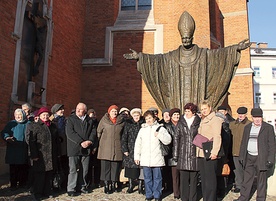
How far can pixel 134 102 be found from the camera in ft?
38.5

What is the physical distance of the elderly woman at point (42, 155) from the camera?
4484 millimetres

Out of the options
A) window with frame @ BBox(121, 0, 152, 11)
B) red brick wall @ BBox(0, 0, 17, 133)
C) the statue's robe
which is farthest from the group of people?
window with frame @ BBox(121, 0, 152, 11)

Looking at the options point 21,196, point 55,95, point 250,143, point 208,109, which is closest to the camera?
point 208,109

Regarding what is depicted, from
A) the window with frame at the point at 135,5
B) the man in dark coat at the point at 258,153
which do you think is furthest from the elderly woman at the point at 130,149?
the window with frame at the point at 135,5

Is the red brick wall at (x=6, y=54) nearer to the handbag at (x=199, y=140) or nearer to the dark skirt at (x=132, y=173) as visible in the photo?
the dark skirt at (x=132, y=173)

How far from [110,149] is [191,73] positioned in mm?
1946

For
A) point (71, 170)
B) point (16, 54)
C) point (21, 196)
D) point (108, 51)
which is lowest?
point (21, 196)

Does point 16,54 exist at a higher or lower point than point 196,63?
higher

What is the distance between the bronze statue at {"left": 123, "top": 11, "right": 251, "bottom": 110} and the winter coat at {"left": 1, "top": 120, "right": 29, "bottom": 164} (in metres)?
2.56

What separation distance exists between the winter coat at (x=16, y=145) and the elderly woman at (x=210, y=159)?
324cm

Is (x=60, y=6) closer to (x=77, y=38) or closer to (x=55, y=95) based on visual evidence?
(x=77, y=38)

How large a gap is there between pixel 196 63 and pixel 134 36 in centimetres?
766

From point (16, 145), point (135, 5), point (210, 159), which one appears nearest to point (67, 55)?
point (135, 5)

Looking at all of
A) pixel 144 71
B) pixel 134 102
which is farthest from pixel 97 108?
pixel 144 71
